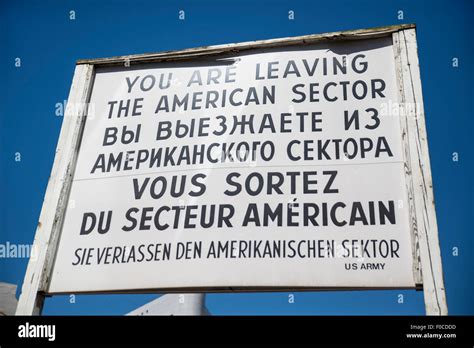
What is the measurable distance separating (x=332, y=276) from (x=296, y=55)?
1.68 meters

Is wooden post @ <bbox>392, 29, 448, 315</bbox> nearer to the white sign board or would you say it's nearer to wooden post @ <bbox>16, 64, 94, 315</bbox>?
the white sign board

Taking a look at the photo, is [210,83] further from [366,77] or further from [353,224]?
[353,224]

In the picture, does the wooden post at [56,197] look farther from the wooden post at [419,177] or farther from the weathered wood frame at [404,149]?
the wooden post at [419,177]

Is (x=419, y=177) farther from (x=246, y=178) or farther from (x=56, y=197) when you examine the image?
(x=56, y=197)

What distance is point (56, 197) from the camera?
3.19m

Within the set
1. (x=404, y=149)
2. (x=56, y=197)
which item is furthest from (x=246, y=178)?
(x=56, y=197)

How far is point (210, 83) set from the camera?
3537 millimetres

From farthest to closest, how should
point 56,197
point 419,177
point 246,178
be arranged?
point 56,197 < point 246,178 < point 419,177

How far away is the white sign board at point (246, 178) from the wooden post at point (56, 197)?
6 cm

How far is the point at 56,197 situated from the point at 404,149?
223 cm

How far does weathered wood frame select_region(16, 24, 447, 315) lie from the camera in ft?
8.30

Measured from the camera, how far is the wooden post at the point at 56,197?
2.88m

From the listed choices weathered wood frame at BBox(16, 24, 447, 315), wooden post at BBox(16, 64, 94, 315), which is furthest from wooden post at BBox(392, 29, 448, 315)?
wooden post at BBox(16, 64, 94, 315)

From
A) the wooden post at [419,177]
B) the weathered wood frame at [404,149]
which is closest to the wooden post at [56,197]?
the weathered wood frame at [404,149]
